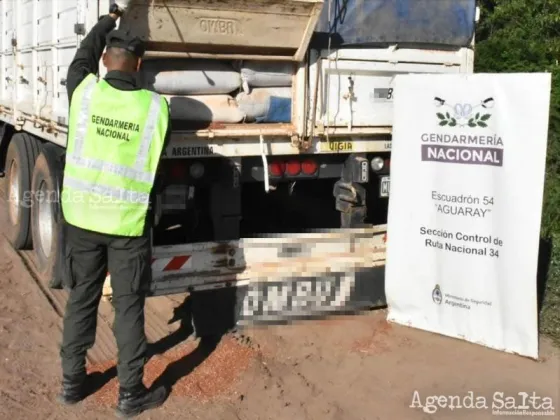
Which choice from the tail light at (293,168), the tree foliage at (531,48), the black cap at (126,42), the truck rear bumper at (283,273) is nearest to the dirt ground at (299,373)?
the truck rear bumper at (283,273)

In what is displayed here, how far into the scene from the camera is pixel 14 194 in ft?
22.1

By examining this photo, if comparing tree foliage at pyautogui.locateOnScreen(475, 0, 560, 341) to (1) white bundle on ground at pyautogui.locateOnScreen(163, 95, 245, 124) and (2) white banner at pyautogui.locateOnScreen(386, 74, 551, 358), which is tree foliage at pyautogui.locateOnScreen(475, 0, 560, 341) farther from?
(1) white bundle on ground at pyautogui.locateOnScreen(163, 95, 245, 124)

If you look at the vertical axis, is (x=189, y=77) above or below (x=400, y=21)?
below

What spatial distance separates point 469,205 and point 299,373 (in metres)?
1.44

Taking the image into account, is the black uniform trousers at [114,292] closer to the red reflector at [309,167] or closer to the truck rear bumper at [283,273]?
the truck rear bumper at [283,273]

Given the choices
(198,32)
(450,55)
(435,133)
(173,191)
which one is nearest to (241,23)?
(198,32)

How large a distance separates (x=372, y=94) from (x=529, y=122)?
110 cm

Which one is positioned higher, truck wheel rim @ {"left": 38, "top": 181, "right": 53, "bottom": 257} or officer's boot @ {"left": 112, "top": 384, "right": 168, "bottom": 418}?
truck wheel rim @ {"left": 38, "top": 181, "right": 53, "bottom": 257}

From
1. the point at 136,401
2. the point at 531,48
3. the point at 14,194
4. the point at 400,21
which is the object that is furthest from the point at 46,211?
the point at 531,48

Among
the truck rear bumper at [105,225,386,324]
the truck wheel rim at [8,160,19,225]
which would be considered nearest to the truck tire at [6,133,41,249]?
the truck wheel rim at [8,160,19,225]

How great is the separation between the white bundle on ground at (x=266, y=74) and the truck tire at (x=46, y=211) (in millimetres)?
1546

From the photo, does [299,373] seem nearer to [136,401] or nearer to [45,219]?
[136,401]

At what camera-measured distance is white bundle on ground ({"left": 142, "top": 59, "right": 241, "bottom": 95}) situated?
4.29 meters

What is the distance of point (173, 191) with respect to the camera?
4.52m
